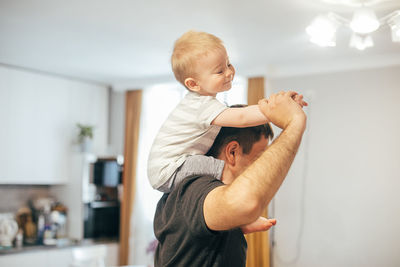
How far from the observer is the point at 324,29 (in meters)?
2.68

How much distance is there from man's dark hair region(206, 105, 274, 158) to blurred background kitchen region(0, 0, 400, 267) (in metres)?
1.88

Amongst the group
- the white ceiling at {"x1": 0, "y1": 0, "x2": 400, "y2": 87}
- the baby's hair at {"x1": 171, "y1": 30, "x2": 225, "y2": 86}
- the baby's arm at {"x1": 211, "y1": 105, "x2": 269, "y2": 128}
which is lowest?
the baby's arm at {"x1": 211, "y1": 105, "x2": 269, "y2": 128}

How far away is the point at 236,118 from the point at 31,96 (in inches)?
160

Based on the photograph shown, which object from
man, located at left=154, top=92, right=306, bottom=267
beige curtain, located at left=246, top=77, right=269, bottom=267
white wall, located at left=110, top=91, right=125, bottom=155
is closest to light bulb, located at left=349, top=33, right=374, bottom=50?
beige curtain, located at left=246, top=77, right=269, bottom=267

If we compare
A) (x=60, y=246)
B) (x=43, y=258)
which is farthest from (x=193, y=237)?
(x=60, y=246)

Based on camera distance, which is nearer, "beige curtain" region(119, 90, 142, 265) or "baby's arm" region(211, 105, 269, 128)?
"baby's arm" region(211, 105, 269, 128)

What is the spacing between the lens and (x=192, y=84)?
3.20ft

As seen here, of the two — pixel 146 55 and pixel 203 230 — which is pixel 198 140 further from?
pixel 146 55

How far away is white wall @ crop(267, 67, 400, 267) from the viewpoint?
3867 millimetres

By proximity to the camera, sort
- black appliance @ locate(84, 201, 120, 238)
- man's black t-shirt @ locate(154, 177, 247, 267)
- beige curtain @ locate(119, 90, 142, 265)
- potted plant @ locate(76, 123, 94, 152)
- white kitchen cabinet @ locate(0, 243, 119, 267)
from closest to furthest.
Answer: man's black t-shirt @ locate(154, 177, 247, 267) < white kitchen cabinet @ locate(0, 243, 119, 267) < black appliance @ locate(84, 201, 120, 238) < potted plant @ locate(76, 123, 94, 152) < beige curtain @ locate(119, 90, 142, 265)

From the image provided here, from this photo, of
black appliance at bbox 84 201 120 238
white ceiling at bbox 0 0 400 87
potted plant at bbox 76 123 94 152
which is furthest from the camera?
potted plant at bbox 76 123 94 152

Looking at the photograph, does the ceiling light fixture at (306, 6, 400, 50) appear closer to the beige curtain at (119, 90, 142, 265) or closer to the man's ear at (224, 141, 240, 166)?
the man's ear at (224, 141, 240, 166)

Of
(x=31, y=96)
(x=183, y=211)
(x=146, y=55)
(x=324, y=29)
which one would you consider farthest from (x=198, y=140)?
(x=31, y=96)

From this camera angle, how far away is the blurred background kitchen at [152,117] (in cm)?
305
